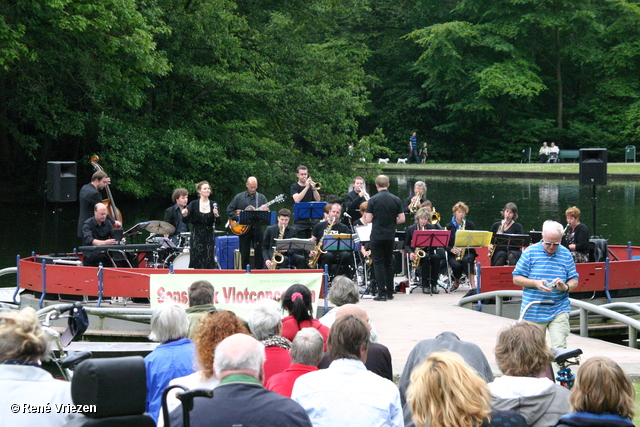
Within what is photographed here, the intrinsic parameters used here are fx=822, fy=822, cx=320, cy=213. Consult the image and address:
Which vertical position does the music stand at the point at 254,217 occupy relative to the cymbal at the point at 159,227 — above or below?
above

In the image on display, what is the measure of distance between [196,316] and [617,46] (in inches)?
1971

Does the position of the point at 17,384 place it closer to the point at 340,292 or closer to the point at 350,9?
the point at 340,292

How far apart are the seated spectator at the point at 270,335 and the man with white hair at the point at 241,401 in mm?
1646

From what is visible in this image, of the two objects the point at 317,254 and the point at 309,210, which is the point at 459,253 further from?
the point at 309,210

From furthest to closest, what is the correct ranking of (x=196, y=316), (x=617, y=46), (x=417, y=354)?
(x=617, y=46), (x=196, y=316), (x=417, y=354)

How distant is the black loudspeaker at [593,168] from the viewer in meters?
→ 16.9

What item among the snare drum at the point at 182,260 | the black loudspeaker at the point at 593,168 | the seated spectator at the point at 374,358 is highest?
the black loudspeaker at the point at 593,168

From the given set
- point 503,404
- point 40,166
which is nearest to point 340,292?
point 503,404

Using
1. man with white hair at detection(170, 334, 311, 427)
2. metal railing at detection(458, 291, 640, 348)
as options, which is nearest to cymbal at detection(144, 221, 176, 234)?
metal railing at detection(458, 291, 640, 348)

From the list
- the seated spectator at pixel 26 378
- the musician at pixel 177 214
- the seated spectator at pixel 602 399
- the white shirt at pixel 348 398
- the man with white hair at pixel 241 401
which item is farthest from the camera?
the musician at pixel 177 214

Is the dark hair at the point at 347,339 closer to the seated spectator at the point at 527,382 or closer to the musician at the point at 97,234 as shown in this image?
the seated spectator at the point at 527,382

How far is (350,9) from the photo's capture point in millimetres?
33781

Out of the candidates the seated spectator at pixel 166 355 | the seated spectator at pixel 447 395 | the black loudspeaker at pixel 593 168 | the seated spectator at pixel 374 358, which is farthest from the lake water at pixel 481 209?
the seated spectator at pixel 447 395

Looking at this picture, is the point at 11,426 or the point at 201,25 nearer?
the point at 11,426
